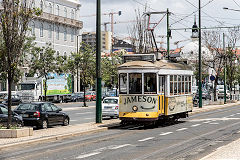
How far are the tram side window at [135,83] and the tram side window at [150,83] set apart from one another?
0.29m

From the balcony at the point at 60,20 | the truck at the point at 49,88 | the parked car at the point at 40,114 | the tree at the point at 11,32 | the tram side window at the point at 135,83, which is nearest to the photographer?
the tree at the point at 11,32

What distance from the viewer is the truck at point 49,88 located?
194 ft

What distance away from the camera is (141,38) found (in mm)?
41781

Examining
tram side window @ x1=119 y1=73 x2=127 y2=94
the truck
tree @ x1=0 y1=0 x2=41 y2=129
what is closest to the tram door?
tram side window @ x1=119 y1=73 x2=127 y2=94

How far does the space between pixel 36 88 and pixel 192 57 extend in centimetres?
8497

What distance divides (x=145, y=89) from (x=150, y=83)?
15.0 inches

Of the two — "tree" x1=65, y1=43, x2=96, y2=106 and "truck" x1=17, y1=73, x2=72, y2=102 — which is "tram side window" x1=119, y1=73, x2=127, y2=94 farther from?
"truck" x1=17, y1=73, x2=72, y2=102

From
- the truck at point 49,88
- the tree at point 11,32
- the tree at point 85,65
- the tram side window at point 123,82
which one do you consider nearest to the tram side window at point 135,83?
the tram side window at point 123,82

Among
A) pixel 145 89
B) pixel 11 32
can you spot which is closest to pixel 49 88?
pixel 145 89

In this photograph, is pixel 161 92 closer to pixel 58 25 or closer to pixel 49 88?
pixel 49 88

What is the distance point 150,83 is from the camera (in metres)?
22.9

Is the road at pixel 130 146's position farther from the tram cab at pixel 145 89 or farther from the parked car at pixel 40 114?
the parked car at pixel 40 114

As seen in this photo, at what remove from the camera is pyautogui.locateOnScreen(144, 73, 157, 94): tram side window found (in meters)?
22.8

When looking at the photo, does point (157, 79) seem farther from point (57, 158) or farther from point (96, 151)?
point (57, 158)
